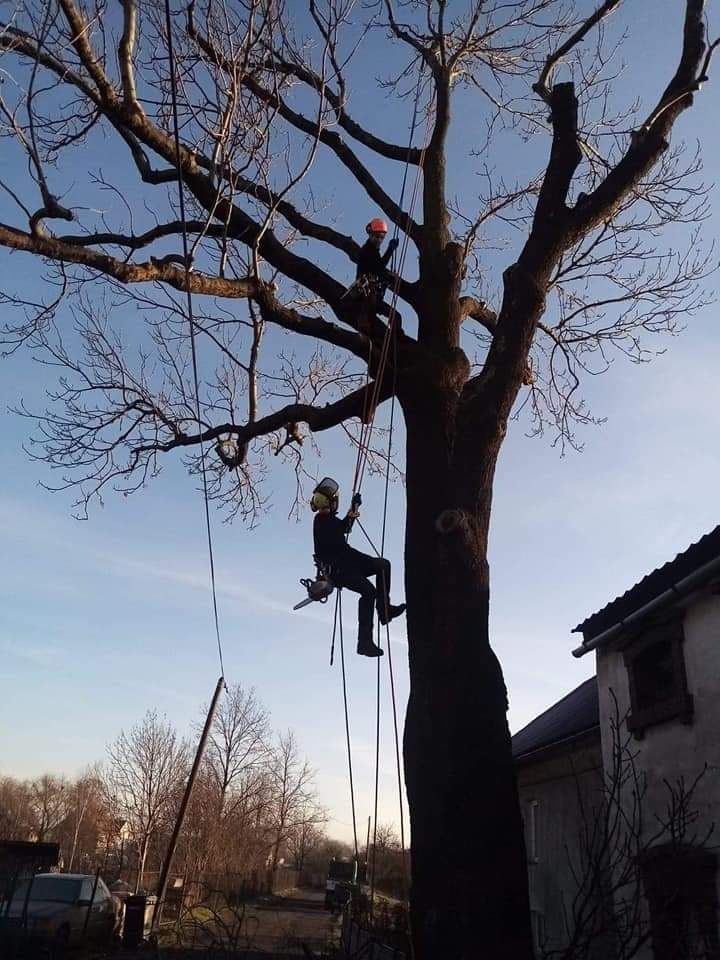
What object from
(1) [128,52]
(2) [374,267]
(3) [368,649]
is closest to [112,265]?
(1) [128,52]

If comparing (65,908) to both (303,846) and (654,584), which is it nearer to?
(654,584)

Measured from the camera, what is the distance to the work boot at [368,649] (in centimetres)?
669

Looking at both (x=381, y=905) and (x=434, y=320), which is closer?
(x=434, y=320)

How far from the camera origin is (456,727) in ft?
14.5

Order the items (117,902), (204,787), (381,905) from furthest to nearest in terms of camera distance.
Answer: (204,787)
(117,902)
(381,905)

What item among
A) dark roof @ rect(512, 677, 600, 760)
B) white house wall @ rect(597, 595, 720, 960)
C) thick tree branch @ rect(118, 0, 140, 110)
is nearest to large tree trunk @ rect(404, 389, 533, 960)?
thick tree branch @ rect(118, 0, 140, 110)

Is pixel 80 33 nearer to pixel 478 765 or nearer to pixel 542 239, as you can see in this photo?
pixel 542 239

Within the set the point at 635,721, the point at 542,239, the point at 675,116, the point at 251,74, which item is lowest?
the point at 635,721

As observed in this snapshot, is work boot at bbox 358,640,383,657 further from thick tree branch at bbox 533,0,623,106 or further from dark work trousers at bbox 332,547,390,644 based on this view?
thick tree branch at bbox 533,0,623,106

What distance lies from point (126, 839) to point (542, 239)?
144 ft

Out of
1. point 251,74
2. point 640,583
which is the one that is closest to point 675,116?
point 251,74

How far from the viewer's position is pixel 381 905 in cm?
1181

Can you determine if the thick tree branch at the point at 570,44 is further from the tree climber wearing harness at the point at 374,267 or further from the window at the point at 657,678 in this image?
the window at the point at 657,678

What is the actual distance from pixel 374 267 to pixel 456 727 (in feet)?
13.2
